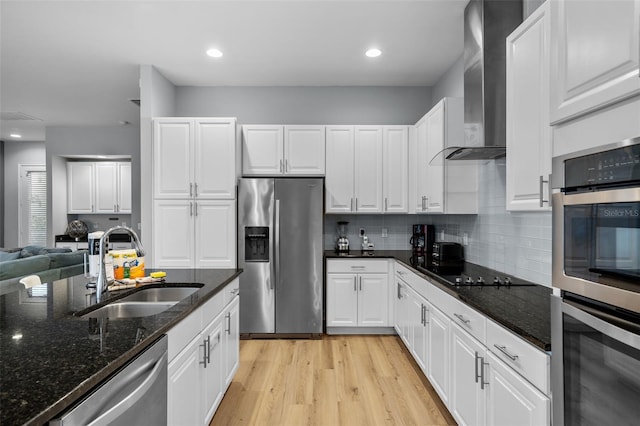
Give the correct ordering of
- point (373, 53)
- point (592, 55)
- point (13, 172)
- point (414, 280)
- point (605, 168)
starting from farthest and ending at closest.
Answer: point (13, 172) < point (373, 53) < point (414, 280) < point (592, 55) < point (605, 168)

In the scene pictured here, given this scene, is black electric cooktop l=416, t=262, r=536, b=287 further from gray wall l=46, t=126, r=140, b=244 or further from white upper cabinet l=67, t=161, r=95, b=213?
white upper cabinet l=67, t=161, r=95, b=213

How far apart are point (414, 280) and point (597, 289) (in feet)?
6.96

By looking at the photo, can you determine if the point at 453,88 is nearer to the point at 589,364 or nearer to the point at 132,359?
the point at 589,364

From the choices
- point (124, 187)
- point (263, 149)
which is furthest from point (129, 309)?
point (124, 187)

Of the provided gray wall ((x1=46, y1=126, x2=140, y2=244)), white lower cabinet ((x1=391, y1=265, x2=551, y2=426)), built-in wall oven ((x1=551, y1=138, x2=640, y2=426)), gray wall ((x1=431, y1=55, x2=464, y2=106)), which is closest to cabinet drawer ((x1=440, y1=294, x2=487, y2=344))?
white lower cabinet ((x1=391, y1=265, x2=551, y2=426))

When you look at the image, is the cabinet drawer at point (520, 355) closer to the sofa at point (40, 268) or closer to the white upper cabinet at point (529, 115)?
the white upper cabinet at point (529, 115)


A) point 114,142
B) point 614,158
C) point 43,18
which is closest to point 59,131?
point 114,142

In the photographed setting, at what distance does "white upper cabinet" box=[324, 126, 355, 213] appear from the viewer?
13.0ft

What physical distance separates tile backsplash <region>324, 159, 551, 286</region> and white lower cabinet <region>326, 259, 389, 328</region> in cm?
55

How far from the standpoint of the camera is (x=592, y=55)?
3.41 feet

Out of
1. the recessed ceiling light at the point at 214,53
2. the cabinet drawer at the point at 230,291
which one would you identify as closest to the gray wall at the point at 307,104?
the recessed ceiling light at the point at 214,53

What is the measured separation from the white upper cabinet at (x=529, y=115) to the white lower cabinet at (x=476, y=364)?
68cm

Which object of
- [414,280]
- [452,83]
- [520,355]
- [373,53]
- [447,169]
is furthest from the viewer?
[452,83]

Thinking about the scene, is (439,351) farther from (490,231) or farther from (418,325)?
(490,231)
